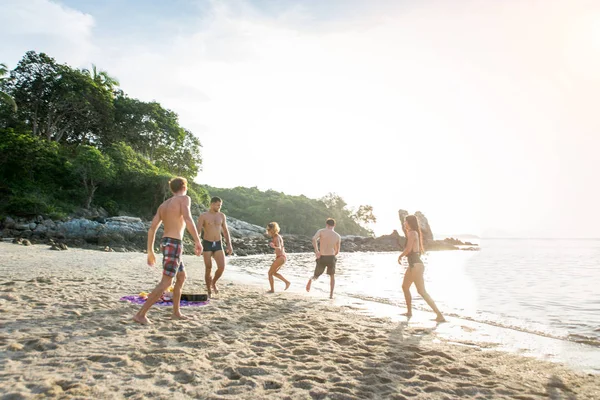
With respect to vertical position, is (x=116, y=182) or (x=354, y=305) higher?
(x=116, y=182)

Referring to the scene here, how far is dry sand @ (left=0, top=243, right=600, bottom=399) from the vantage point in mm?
3064

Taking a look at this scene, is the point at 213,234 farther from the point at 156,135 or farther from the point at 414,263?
the point at 156,135

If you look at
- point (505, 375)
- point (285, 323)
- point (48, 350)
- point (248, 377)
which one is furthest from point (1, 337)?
point (505, 375)

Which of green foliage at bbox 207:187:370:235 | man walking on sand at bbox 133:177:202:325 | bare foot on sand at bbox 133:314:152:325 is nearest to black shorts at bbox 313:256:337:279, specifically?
man walking on sand at bbox 133:177:202:325

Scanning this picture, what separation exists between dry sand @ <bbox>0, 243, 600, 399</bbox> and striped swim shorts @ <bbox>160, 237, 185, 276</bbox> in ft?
2.45

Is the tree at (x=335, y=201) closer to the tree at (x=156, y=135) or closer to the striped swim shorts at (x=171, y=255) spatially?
the tree at (x=156, y=135)

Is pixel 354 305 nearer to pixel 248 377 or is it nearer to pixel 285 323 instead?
pixel 285 323

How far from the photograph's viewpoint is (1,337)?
3939 mm

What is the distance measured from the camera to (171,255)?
511cm

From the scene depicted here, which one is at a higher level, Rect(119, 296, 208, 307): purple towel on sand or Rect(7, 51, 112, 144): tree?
Rect(7, 51, 112, 144): tree

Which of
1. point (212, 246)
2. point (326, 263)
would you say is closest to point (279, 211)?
point (326, 263)

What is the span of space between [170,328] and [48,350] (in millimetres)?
1435

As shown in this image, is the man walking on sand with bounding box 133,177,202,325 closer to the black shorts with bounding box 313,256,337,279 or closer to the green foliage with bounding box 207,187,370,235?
the black shorts with bounding box 313,256,337,279

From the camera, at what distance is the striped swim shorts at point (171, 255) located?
5070 mm
